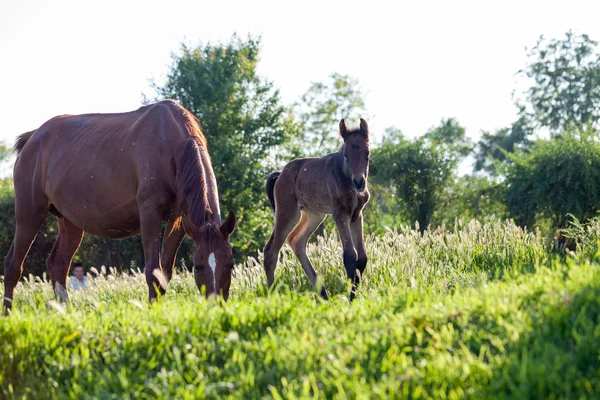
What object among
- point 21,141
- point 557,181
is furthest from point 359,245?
point 557,181

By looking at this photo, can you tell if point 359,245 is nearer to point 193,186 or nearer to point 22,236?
point 193,186

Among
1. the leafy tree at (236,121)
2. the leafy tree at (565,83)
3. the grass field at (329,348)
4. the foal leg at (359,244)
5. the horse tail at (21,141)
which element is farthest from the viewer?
the leafy tree at (565,83)

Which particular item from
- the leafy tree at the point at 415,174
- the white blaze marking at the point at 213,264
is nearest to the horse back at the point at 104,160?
the white blaze marking at the point at 213,264

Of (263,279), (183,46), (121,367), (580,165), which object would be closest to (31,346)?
(121,367)

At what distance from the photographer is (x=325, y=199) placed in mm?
9250

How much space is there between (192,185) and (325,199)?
8.16 ft

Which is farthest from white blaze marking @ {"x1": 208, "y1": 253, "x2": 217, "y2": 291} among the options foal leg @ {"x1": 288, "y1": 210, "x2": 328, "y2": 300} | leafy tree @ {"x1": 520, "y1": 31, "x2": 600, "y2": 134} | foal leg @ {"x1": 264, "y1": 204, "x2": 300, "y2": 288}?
leafy tree @ {"x1": 520, "y1": 31, "x2": 600, "y2": 134}

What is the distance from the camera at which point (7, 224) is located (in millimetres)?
22469

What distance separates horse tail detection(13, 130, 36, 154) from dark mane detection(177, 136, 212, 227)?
3859 millimetres

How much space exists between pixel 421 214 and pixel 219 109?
8.94 meters

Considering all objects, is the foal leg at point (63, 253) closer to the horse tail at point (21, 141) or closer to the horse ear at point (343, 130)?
the horse tail at point (21, 141)

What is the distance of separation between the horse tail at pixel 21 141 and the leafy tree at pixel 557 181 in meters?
15.3

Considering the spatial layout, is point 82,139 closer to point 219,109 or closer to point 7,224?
point 7,224

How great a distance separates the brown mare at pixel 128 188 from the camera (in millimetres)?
6934
